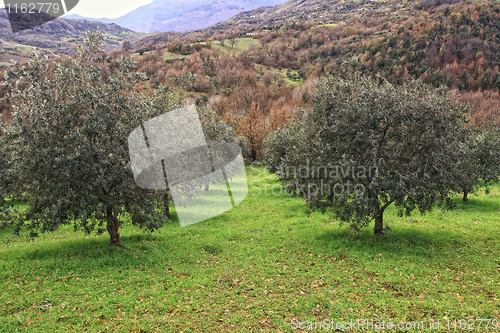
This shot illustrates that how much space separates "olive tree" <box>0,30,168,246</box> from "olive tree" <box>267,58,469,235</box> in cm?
1022

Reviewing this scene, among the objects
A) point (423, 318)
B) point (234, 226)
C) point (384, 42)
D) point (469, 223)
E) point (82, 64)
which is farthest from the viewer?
point (384, 42)

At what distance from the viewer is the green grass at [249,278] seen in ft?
34.1

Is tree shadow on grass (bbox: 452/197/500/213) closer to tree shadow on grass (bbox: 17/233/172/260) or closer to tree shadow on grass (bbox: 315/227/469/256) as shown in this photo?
tree shadow on grass (bbox: 315/227/469/256)

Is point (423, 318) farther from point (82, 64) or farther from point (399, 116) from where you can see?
point (82, 64)

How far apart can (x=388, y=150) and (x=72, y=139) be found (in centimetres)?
1593

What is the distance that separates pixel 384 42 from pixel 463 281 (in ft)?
487

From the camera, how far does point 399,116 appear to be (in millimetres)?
15523

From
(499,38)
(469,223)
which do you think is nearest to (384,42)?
(499,38)

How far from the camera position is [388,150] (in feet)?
54.2

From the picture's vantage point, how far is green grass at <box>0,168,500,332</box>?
34.1 ft
